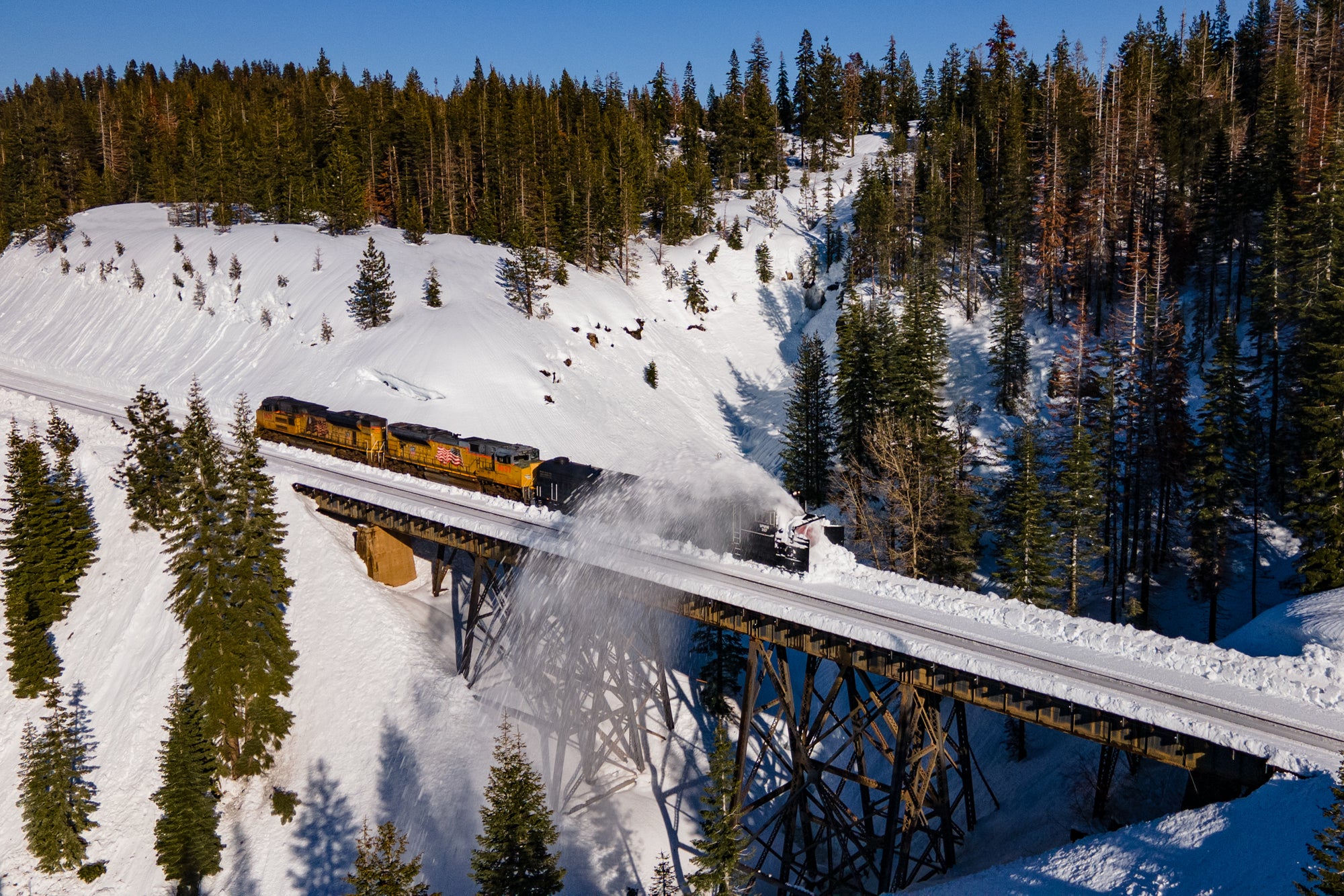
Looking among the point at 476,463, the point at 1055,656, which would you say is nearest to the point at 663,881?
the point at 1055,656

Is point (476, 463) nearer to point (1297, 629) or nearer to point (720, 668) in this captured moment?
point (720, 668)

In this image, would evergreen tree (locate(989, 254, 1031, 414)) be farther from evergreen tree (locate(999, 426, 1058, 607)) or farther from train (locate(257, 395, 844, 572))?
train (locate(257, 395, 844, 572))

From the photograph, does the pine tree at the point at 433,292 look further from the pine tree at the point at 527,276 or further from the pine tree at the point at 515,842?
the pine tree at the point at 515,842

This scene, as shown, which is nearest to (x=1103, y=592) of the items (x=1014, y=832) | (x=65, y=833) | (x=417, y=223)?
(x=1014, y=832)

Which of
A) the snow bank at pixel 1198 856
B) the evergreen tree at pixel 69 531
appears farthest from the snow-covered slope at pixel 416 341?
the snow bank at pixel 1198 856

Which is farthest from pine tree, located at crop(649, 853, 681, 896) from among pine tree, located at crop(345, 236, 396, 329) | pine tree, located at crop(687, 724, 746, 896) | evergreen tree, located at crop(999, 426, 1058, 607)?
pine tree, located at crop(345, 236, 396, 329)

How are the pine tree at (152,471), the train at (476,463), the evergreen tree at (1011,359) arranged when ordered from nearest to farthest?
the train at (476,463)
the pine tree at (152,471)
the evergreen tree at (1011,359)

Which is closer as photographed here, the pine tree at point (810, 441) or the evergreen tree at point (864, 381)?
the evergreen tree at point (864, 381)
